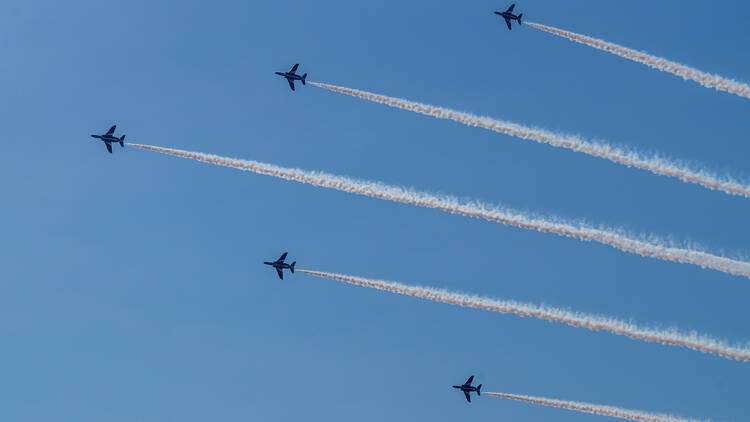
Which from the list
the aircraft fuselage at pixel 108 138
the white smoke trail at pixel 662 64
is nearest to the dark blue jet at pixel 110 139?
the aircraft fuselage at pixel 108 138

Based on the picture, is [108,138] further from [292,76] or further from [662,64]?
[662,64]

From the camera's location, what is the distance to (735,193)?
98.6 m

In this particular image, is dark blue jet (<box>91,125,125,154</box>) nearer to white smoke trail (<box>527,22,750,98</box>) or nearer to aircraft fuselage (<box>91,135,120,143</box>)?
aircraft fuselage (<box>91,135,120,143</box>)

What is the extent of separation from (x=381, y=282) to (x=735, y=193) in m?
34.5

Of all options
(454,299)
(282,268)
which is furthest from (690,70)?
(282,268)

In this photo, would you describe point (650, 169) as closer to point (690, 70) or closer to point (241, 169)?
point (690, 70)

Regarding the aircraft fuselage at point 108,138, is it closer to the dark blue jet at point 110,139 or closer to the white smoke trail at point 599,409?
the dark blue jet at point 110,139

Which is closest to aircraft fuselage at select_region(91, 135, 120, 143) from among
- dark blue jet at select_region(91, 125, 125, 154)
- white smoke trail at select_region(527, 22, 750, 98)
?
dark blue jet at select_region(91, 125, 125, 154)

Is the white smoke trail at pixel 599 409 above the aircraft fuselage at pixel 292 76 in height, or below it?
below

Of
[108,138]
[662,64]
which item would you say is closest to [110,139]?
[108,138]

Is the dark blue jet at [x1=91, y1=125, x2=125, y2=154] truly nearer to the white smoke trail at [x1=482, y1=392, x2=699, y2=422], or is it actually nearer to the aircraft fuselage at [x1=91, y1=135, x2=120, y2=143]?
the aircraft fuselage at [x1=91, y1=135, x2=120, y2=143]

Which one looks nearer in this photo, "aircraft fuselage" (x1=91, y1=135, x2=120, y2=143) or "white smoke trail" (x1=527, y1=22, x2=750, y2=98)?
"white smoke trail" (x1=527, y1=22, x2=750, y2=98)

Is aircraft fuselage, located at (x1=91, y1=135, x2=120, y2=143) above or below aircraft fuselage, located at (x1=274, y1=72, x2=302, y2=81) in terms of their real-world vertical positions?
below

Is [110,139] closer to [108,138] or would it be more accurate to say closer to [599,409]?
[108,138]
